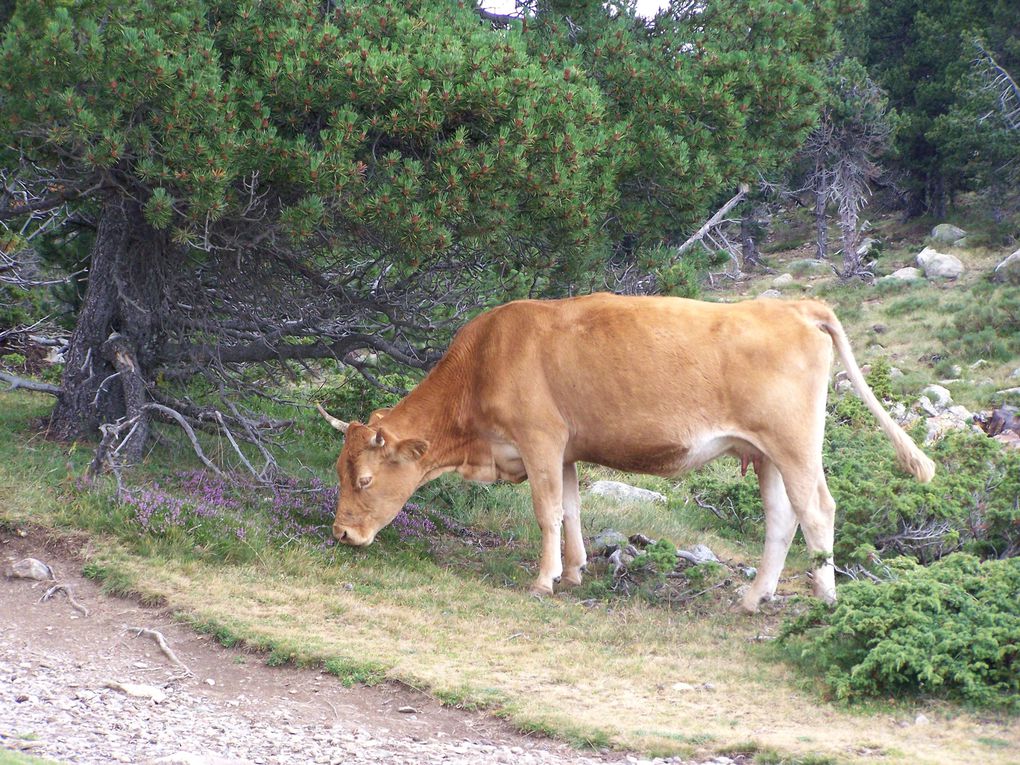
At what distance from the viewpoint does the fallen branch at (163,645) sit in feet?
24.6

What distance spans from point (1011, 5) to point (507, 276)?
1292 inches

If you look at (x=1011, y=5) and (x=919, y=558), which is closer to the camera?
(x=919, y=558)

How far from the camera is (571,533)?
10.3 meters

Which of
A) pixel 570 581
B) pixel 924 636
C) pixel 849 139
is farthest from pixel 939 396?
pixel 849 139

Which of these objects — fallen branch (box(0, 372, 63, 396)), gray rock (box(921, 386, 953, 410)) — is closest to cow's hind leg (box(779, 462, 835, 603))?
fallen branch (box(0, 372, 63, 396))

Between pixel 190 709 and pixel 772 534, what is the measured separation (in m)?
5.10

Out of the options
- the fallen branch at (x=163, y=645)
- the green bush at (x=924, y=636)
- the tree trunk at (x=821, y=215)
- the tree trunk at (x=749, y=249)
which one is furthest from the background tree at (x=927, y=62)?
the fallen branch at (x=163, y=645)

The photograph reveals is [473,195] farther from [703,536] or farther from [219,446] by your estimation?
[703,536]

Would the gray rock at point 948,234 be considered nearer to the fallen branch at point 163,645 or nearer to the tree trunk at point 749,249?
the tree trunk at point 749,249

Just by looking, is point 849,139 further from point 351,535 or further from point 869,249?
point 351,535

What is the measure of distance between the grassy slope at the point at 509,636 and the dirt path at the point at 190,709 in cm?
19

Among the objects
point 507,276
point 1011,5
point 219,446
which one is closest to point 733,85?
point 507,276

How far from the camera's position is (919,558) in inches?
420

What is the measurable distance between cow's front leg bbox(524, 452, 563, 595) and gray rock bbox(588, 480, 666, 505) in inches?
158
